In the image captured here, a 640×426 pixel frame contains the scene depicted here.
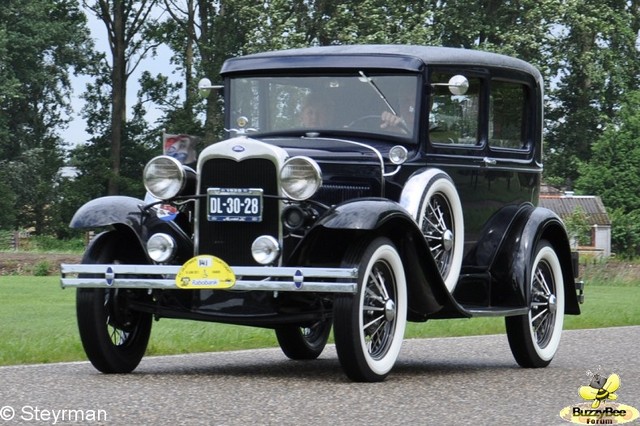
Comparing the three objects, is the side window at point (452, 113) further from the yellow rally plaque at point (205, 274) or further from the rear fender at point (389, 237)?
the yellow rally plaque at point (205, 274)

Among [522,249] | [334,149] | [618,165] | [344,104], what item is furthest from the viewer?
[618,165]

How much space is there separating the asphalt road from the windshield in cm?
172

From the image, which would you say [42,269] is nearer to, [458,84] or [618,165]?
[618,165]

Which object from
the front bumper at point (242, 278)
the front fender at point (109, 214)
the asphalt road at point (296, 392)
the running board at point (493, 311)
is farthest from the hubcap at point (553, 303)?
the front fender at point (109, 214)

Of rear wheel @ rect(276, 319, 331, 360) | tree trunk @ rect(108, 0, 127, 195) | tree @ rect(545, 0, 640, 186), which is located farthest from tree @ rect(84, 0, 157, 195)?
rear wheel @ rect(276, 319, 331, 360)

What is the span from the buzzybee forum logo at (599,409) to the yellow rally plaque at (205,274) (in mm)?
2231

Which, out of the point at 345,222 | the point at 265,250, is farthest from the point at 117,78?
the point at 345,222

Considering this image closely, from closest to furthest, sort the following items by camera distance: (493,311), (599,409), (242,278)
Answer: (599,409) < (242,278) < (493,311)

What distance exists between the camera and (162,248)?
9.15 metres

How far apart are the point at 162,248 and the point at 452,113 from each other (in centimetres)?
256

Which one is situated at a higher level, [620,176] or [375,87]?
[375,87]

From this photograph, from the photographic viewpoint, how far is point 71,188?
54.4m

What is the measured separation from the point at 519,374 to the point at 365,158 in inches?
73.1

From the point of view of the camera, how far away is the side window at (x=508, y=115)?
1100 centimetres
